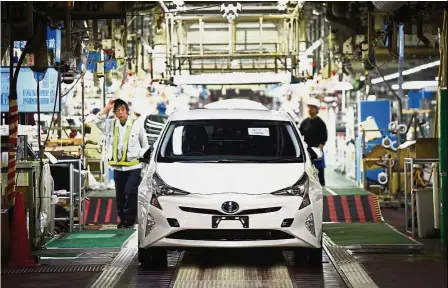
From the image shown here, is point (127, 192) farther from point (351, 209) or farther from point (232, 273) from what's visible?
point (232, 273)

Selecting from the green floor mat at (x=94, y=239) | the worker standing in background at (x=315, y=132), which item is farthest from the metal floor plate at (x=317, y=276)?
the worker standing in background at (x=315, y=132)

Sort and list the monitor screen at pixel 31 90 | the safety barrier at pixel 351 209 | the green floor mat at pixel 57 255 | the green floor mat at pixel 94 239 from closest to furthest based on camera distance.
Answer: the green floor mat at pixel 57 255, the green floor mat at pixel 94 239, the monitor screen at pixel 31 90, the safety barrier at pixel 351 209

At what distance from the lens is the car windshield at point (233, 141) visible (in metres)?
10.4

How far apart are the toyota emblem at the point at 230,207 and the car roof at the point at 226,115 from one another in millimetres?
1695

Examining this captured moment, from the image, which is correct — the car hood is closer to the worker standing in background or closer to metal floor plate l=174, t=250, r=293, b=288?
metal floor plate l=174, t=250, r=293, b=288

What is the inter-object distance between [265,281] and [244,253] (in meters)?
2.16

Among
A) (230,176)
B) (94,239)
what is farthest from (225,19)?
(230,176)

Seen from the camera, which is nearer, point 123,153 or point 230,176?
point 230,176

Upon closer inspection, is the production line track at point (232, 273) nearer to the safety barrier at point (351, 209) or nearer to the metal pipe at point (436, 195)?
the metal pipe at point (436, 195)

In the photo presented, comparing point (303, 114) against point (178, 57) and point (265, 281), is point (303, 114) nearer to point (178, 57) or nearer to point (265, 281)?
point (178, 57)

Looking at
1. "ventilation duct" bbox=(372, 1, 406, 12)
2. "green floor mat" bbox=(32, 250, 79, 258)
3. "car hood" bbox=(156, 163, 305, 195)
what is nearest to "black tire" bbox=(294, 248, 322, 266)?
"car hood" bbox=(156, 163, 305, 195)

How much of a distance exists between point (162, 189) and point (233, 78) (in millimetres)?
10234

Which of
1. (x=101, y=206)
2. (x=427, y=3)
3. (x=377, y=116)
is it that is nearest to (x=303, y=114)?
(x=377, y=116)

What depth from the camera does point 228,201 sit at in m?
9.33
